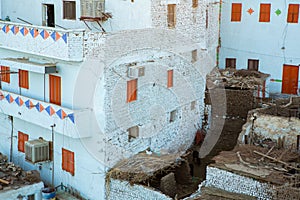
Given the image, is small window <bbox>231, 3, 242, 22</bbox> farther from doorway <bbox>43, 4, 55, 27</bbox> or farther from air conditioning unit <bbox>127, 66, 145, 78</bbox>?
air conditioning unit <bbox>127, 66, 145, 78</bbox>

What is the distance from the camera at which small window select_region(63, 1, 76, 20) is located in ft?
80.2

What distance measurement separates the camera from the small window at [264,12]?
3141cm

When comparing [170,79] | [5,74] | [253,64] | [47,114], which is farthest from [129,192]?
[253,64]

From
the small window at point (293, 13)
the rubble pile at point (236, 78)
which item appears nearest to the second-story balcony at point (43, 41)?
the rubble pile at point (236, 78)

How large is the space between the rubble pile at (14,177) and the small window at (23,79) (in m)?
3.70

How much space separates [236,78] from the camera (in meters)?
28.8

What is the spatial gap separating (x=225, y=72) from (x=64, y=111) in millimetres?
12536

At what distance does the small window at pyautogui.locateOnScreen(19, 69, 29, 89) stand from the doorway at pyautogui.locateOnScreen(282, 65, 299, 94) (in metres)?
16.0

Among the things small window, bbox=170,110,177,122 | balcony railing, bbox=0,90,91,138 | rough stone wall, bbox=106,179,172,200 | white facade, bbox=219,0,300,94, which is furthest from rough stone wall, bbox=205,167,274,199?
white facade, bbox=219,0,300,94

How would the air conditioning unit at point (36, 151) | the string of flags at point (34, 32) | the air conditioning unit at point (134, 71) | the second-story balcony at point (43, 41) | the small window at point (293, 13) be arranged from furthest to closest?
A: the small window at point (293, 13)
the air conditioning unit at point (36, 151)
the air conditioning unit at point (134, 71)
the string of flags at point (34, 32)
the second-story balcony at point (43, 41)

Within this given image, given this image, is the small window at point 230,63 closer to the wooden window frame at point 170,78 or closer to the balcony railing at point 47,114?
the wooden window frame at point 170,78

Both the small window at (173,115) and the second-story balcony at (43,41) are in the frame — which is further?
the small window at (173,115)

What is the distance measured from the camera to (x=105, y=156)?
21062 mm

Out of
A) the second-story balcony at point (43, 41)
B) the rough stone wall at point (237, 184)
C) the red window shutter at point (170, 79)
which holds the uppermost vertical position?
the second-story balcony at point (43, 41)
